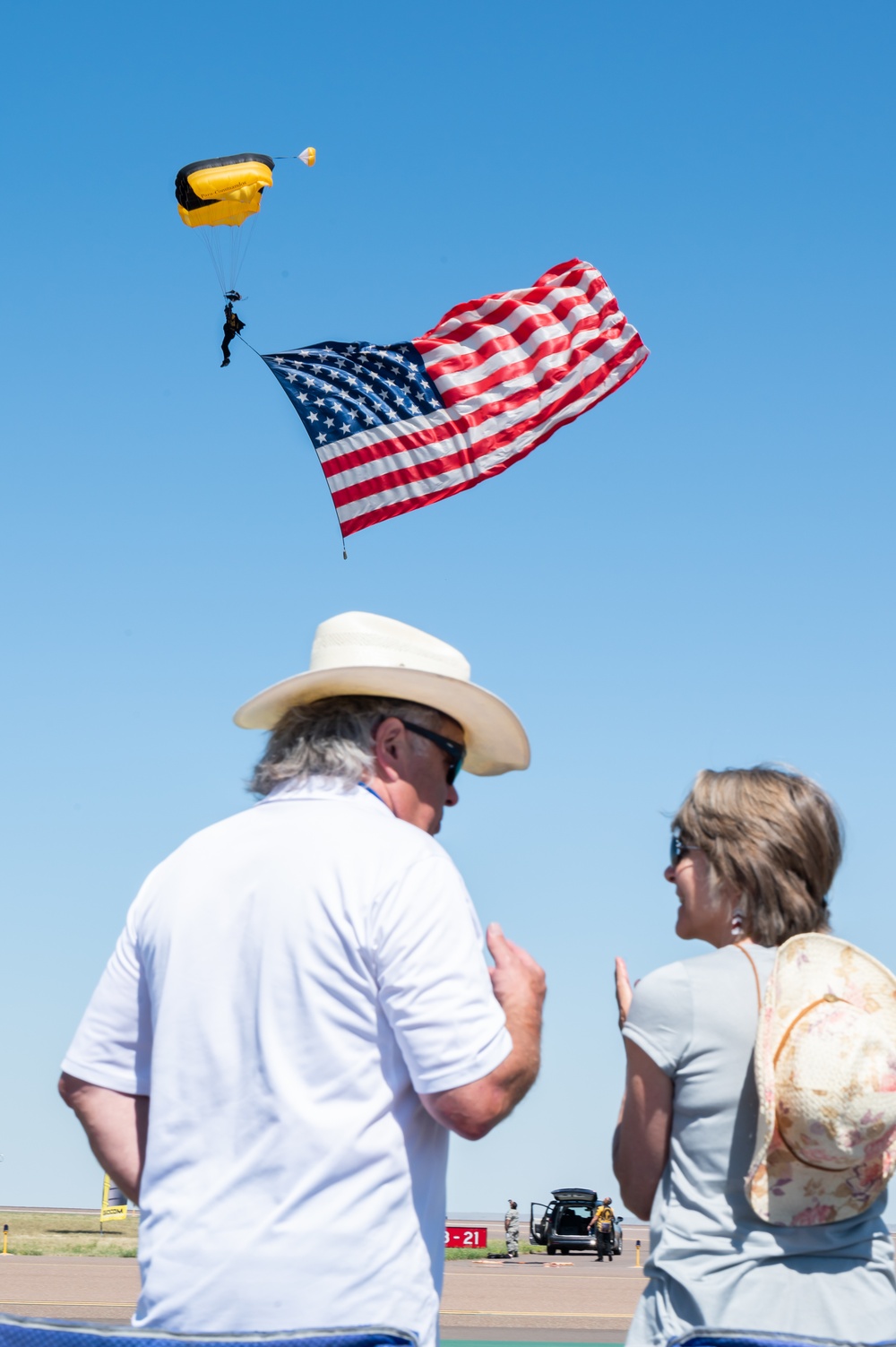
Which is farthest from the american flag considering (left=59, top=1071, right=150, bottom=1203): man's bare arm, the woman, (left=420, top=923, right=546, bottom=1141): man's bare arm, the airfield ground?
(left=420, top=923, right=546, bottom=1141): man's bare arm

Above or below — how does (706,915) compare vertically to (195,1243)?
above

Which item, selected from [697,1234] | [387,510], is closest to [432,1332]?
[697,1234]

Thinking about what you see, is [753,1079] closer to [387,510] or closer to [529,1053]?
[529,1053]

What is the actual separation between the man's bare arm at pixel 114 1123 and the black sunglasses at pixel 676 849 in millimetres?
1164

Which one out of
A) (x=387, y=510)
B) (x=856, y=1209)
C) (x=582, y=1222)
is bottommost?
(x=582, y=1222)

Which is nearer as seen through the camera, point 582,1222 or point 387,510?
point 387,510

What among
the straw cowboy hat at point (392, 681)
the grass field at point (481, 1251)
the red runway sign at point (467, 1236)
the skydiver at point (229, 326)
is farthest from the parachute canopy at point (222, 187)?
the grass field at point (481, 1251)

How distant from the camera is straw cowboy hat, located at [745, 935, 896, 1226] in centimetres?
256

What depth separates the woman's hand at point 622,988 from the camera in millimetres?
3114

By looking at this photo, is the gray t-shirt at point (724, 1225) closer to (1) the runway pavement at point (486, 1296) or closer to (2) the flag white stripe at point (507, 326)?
(1) the runway pavement at point (486, 1296)

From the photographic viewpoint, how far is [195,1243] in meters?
2.34

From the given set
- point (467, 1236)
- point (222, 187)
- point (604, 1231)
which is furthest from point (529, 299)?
point (604, 1231)

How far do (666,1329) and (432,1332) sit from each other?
0.52 m

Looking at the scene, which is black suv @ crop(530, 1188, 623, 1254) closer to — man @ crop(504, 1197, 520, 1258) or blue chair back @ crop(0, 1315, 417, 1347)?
man @ crop(504, 1197, 520, 1258)
